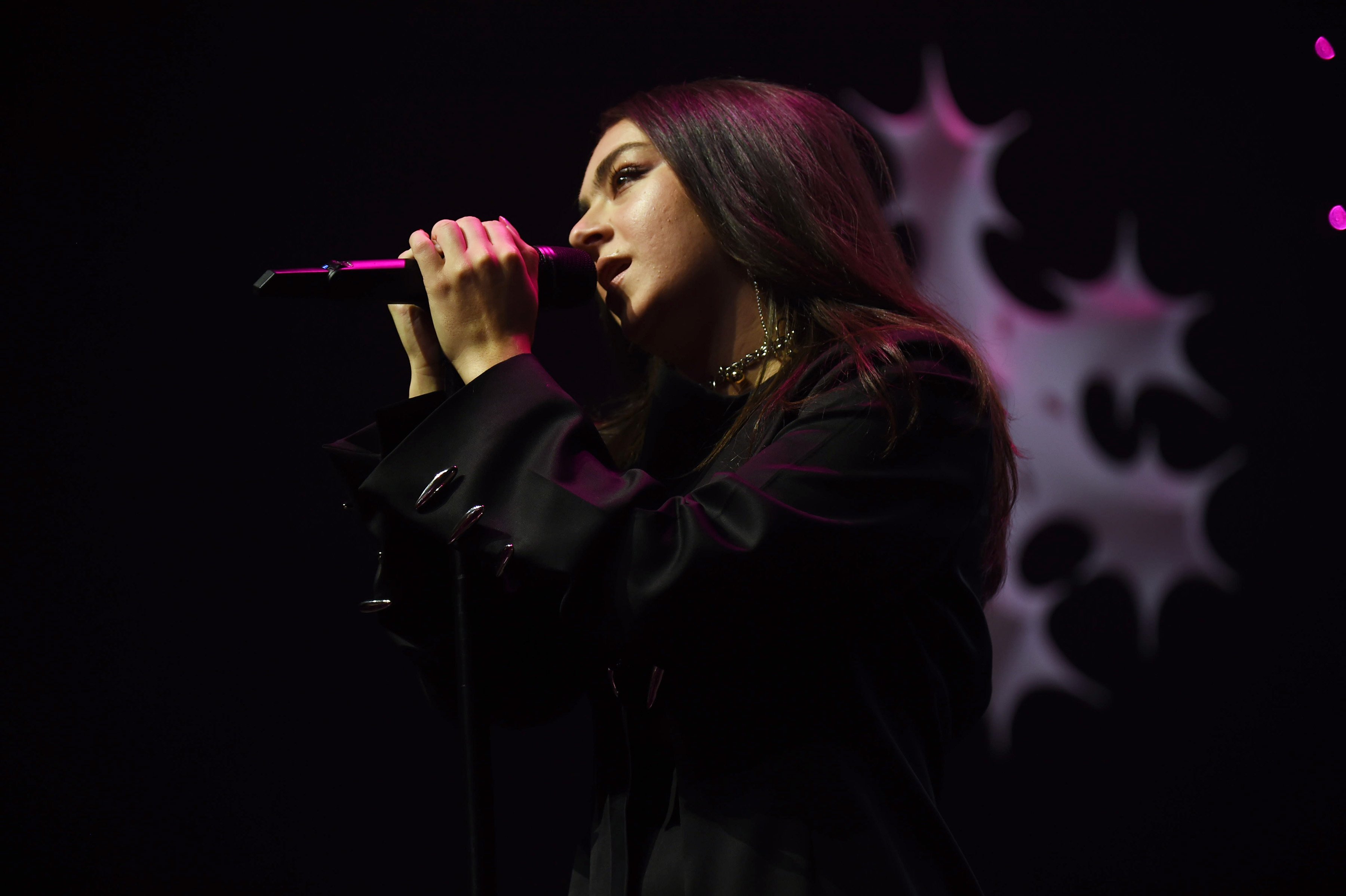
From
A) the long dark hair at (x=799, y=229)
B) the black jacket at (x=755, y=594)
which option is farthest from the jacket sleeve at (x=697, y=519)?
the long dark hair at (x=799, y=229)

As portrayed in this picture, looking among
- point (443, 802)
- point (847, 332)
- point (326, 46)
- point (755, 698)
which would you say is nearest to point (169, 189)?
point (326, 46)

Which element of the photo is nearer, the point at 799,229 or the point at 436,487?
the point at 436,487

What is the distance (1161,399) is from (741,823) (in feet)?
5.65

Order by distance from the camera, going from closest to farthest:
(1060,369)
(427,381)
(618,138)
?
(427,381), (618,138), (1060,369)

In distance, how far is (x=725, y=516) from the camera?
739 mm

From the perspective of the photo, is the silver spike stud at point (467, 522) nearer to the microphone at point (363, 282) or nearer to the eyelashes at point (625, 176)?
the microphone at point (363, 282)

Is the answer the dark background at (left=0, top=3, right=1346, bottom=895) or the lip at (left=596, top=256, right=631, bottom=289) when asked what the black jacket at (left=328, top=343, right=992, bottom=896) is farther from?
the dark background at (left=0, top=3, right=1346, bottom=895)

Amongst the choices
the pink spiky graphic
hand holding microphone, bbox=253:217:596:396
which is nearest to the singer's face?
hand holding microphone, bbox=253:217:596:396

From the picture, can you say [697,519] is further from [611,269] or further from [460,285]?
[611,269]

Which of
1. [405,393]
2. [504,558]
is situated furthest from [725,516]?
[405,393]

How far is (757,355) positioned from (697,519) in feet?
1.13

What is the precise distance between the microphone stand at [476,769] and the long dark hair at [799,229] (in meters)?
0.31

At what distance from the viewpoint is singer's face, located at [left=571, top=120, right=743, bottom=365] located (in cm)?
102

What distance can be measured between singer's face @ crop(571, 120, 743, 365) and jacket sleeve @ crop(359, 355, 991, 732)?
25cm
